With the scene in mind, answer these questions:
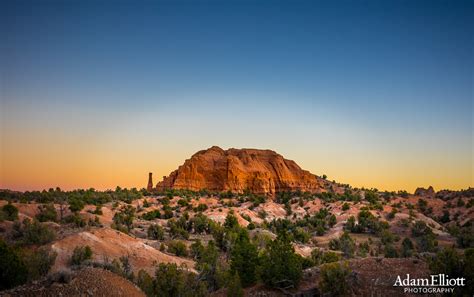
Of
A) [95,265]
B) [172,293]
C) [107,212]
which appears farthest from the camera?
[107,212]

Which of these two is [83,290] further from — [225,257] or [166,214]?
[166,214]

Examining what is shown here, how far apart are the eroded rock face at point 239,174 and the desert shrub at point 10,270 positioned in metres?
105

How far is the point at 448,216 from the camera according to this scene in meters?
70.9

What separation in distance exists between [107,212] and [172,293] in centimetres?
3934

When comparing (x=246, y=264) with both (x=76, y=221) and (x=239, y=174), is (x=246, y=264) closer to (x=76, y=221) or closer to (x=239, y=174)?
(x=76, y=221)

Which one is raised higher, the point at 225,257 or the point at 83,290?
the point at 83,290

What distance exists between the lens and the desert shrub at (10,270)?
17.9 m

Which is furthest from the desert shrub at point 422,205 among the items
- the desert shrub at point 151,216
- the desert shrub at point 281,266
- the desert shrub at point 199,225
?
the desert shrub at point 281,266

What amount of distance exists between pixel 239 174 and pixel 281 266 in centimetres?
11160

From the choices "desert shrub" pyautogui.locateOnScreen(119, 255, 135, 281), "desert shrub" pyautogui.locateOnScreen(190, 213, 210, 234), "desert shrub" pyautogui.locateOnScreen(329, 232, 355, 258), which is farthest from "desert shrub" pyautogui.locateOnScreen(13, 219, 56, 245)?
"desert shrub" pyautogui.locateOnScreen(329, 232, 355, 258)

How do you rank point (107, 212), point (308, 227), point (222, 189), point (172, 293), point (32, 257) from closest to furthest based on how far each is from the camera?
point (172, 293)
point (32, 257)
point (107, 212)
point (308, 227)
point (222, 189)

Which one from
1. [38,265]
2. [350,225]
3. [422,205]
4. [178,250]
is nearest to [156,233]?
[178,250]

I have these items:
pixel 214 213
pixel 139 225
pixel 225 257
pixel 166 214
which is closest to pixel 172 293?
pixel 225 257

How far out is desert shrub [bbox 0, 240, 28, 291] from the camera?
17.9 metres
